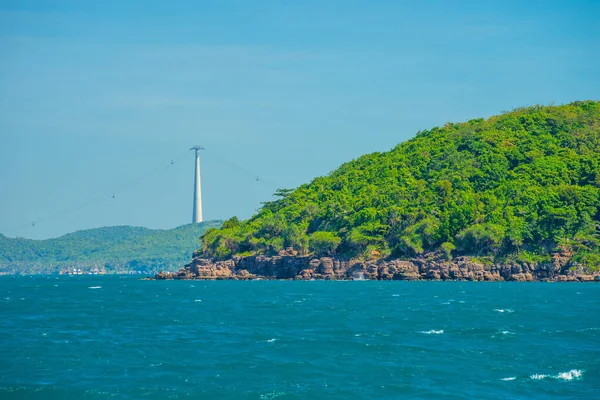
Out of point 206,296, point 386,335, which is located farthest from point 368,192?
point 386,335

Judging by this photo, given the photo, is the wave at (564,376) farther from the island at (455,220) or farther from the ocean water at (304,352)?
the island at (455,220)

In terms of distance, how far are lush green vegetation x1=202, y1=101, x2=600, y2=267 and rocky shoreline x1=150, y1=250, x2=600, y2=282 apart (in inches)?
73.9

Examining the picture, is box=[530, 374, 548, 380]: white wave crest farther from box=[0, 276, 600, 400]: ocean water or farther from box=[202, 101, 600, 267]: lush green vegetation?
box=[202, 101, 600, 267]: lush green vegetation

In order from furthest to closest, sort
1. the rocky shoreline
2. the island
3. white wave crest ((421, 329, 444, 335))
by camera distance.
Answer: the island, the rocky shoreline, white wave crest ((421, 329, 444, 335))

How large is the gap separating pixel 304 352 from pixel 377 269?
106 meters

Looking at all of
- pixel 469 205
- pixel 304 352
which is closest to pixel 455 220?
pixel 469 205

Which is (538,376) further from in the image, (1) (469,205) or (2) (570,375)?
(1) (469,205)

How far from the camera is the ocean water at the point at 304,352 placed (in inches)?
1620

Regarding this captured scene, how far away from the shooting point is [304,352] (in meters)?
50.8

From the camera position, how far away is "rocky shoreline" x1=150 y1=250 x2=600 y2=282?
14250cm

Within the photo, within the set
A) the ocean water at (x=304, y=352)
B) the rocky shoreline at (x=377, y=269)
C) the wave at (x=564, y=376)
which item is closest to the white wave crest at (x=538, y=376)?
the wave at (x=564, y=376)

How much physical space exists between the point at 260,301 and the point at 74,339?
3699 centimetres

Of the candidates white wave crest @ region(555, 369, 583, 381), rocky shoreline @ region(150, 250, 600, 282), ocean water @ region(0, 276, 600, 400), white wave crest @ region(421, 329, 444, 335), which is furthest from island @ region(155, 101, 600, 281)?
white wave crest @ region(555, 369, 583, 381)

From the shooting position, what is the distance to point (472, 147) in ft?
620
